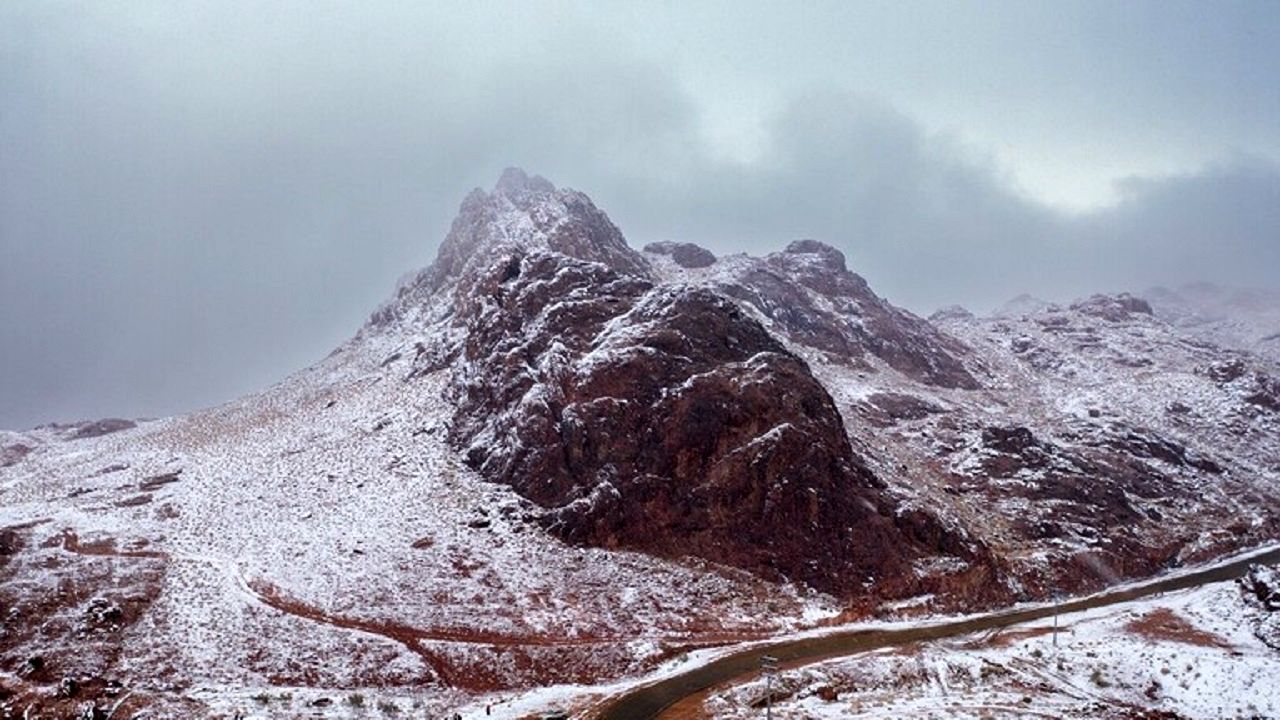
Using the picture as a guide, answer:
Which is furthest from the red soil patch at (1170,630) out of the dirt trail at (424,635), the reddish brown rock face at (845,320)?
the reddish brown rock face at (845,320)

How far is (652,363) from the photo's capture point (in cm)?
5878

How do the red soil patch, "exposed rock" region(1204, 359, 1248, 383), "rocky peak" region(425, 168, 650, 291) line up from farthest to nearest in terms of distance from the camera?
"rocky peak" region(425, 168, 650, 291)
"exposed rock" region(1204, 359, 1248, 383)
the red soil patch

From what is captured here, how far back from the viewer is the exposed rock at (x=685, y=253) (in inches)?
5167

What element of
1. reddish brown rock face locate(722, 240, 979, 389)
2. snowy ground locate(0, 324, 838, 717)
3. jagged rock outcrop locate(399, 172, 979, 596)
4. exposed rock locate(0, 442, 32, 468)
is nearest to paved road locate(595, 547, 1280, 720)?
snowy ground locate(0, 324, 838, 717)

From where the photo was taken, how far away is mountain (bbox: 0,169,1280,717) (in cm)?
3519

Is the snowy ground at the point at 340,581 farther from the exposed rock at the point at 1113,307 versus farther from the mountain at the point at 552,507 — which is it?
the exposed rock at the point at 1113,307

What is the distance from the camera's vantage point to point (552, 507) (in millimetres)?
52656

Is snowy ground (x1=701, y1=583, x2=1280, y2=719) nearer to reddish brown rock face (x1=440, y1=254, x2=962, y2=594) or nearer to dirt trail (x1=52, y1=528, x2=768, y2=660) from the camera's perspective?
dirt trail (x1=52, y1=528, x2=768, y2=660)

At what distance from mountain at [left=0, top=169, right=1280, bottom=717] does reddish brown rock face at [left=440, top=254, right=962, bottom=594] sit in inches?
9.8

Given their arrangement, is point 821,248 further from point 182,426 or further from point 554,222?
point 182,426

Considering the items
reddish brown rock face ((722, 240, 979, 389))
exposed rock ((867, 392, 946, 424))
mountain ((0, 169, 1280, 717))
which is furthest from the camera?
reddish brown rock face ((722, 240, 979, 389))

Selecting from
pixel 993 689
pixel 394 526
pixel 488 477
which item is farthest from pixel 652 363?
pixel 993 689

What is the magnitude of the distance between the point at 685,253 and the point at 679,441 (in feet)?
277

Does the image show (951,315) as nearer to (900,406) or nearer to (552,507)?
(900,406)
